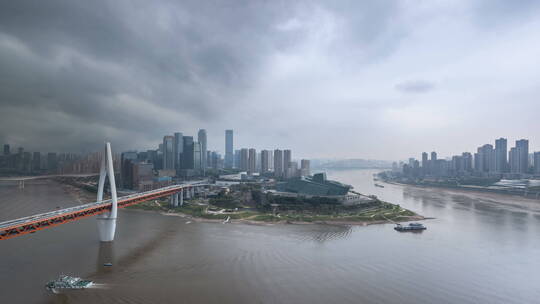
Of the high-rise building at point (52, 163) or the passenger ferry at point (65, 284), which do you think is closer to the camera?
the passenger ferry at point (65, 284)

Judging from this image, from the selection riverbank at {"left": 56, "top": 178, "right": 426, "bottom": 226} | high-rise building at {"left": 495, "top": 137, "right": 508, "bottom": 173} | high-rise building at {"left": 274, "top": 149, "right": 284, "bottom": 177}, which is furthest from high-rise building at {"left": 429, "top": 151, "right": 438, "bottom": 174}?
riverbank at {"left": 56, "top": 178, "right": 426, "bottom": 226}

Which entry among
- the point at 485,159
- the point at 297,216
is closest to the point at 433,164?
the point at 485,159

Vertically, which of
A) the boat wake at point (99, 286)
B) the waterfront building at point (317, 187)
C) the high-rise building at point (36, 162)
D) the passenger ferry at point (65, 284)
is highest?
the high-rise building at point (36, 162)

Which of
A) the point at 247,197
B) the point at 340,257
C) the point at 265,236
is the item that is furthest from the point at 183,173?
the point at 340,257

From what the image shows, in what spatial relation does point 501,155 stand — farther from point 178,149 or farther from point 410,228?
point 178,149

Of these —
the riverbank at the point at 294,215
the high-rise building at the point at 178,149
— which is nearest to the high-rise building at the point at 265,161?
the high-rise building at the point at 178,149

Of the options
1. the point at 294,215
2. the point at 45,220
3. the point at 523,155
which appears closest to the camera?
the point at 45,220

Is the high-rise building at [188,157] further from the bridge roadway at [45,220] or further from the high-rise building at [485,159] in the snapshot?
the high-rise building at [485,159]
